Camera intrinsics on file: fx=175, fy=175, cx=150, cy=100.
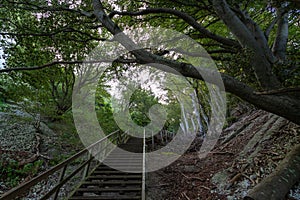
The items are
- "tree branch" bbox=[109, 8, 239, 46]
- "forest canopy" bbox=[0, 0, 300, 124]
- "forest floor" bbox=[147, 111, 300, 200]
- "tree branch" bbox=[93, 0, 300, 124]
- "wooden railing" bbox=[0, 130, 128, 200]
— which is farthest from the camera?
"tree branch" bbox=[109, 8, 239, 46]

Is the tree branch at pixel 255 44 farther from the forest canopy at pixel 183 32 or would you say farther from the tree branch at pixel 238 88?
the tree branch at pixel 238 88

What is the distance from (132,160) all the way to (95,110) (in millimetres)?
4613

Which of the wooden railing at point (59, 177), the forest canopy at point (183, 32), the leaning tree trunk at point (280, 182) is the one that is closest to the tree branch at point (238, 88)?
the forest canopy at point (183, 32)

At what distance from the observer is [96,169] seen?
5.68 meters

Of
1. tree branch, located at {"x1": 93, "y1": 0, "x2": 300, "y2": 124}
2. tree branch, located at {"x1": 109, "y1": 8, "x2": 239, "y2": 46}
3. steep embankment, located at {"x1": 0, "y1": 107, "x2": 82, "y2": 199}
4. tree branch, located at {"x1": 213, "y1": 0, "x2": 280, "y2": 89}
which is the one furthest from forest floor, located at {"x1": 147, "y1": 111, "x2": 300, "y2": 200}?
steep embankment, located at {"x1": 0, "y1": 107, "x2": 82, "y2": 199}

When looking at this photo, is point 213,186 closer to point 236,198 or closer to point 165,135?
point 236,198

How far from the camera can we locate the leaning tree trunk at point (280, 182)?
2666 mm

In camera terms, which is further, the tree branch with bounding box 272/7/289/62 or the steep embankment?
the steep embankment

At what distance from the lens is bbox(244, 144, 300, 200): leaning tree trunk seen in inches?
105

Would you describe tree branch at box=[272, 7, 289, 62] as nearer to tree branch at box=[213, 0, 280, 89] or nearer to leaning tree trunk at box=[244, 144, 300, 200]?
tree branch at box=[213, 0, 280, 89]

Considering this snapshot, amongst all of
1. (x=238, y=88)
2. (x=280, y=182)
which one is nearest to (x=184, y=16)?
(x=238, y=88)

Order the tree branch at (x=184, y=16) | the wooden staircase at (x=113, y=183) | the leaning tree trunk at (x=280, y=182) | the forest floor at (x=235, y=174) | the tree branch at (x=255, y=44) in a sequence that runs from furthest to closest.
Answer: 1. the wooden staircase at (x=113, y=183)
2. the tree branch at (x=184, y=16)
3. the forest floor at (x=235, y=174)
4. the tree branch at (x=255, y=44)
5. the leaning tree trunk at (x=280, y=182)

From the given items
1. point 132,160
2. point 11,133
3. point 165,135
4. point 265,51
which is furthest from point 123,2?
point 165,135

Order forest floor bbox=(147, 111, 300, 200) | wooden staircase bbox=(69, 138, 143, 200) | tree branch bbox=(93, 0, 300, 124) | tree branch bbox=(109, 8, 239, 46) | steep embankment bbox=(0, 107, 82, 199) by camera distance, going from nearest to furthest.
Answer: tree branch bbox=(93, 0, 300, 124)
forest floor bbox=(147, 111, 300, 200)
tree branch bbox=(109, 8, 239, 46)
wooden staircase bbox=(69, 138, 143, 200)
steep embankment bbox=(0, 107, 82, 199)
